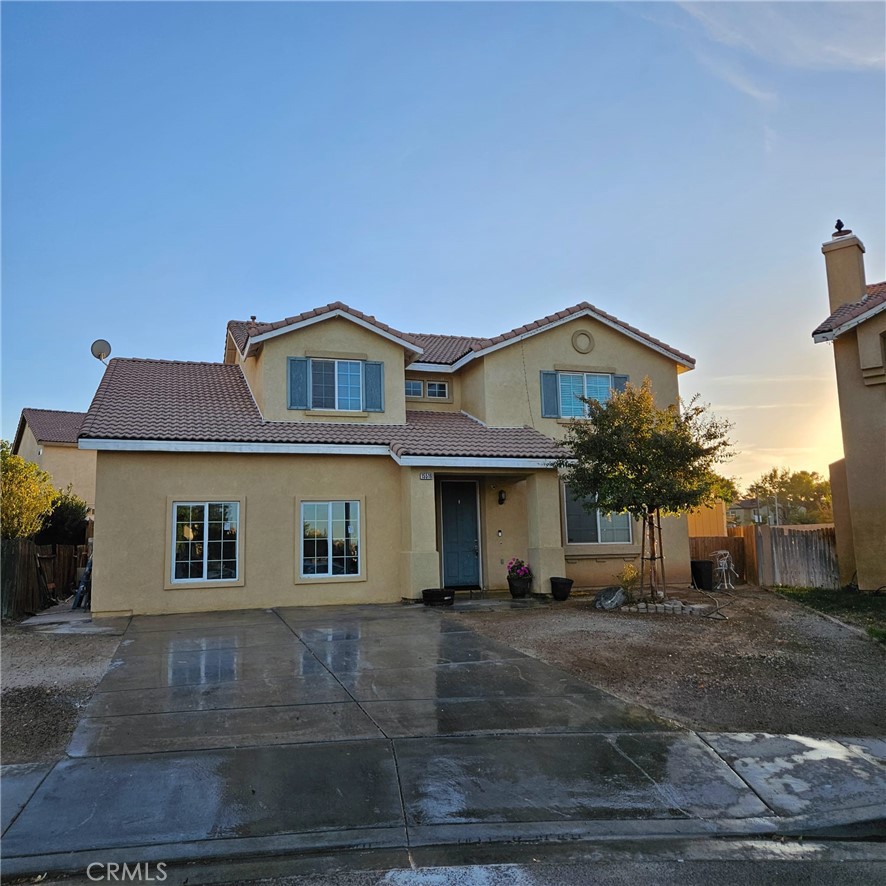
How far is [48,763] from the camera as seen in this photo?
17.9ft

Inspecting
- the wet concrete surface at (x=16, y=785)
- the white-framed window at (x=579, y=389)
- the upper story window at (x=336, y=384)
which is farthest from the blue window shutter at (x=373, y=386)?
the wet concrete surface at (x=16, y=785)

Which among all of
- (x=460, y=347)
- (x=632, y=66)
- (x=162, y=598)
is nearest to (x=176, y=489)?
(x=162, y=598)

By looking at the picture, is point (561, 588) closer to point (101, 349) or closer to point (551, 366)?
point (551, 366)

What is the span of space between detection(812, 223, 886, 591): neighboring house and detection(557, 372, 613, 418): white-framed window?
200 inches

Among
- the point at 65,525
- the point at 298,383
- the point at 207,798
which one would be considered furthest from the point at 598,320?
the point at 65,525

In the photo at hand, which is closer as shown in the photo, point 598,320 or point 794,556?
point 794,556

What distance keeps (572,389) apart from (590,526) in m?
3.65

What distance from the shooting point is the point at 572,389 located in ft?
60.2

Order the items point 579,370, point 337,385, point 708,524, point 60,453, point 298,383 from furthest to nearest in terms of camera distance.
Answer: point 60,453
point 708,524
point 579,370
point 337,385
point 298,383

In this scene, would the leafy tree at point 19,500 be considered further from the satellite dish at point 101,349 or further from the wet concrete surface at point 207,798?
the wet concrete surface at point 207,798

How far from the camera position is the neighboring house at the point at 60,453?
29.8 meters

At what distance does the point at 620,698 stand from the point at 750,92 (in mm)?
9937

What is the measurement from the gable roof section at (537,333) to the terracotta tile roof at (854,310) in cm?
367

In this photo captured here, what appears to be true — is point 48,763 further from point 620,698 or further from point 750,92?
point 750,92
